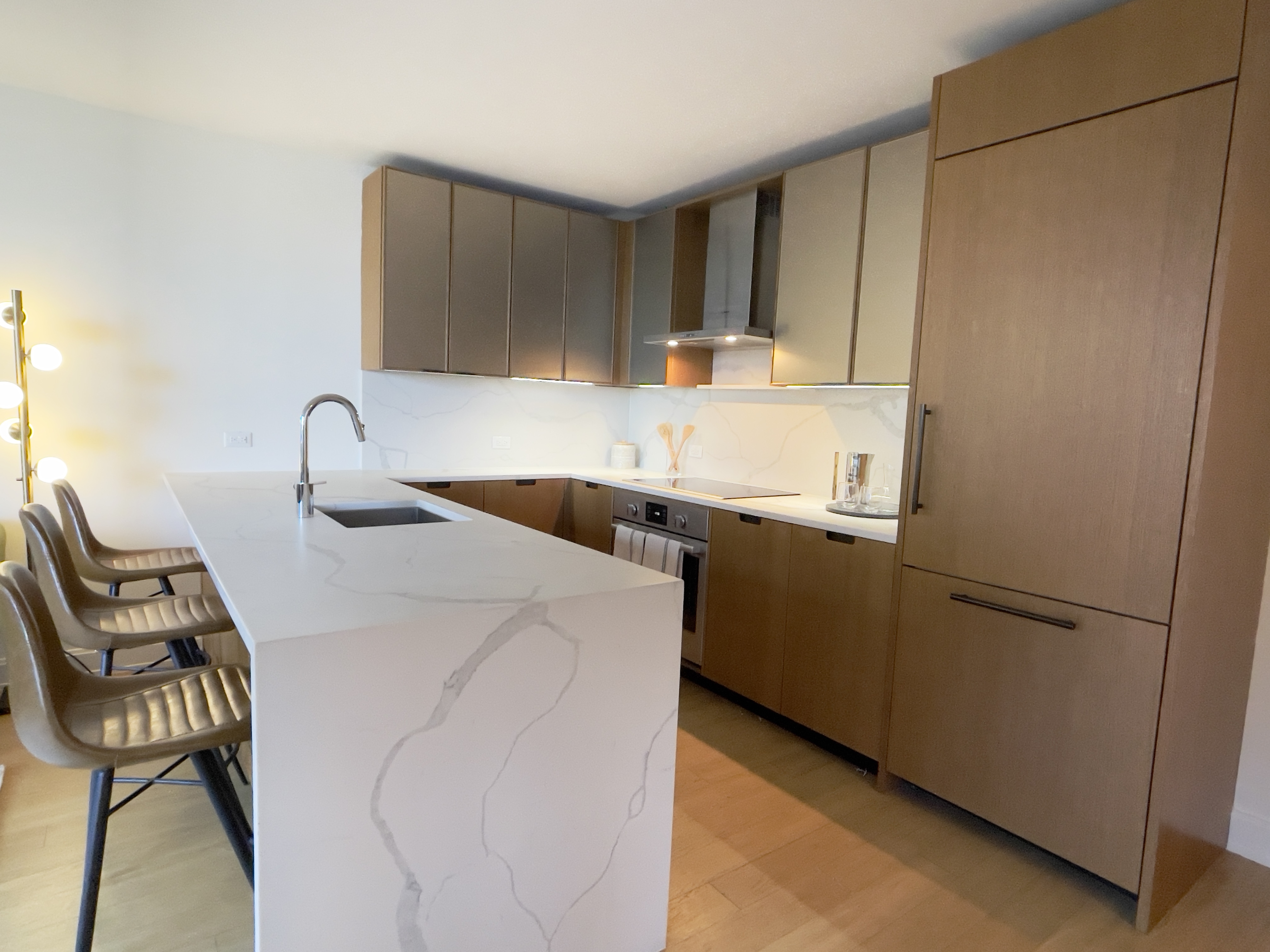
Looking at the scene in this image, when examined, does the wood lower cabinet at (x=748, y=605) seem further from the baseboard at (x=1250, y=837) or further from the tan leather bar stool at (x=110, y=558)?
the tan leather bar stool at (x=110, y=558)

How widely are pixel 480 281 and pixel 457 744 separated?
277cm

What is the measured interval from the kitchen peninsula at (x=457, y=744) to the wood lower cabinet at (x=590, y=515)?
72.4 inches

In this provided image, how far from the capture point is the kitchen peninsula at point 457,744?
1.08 metres

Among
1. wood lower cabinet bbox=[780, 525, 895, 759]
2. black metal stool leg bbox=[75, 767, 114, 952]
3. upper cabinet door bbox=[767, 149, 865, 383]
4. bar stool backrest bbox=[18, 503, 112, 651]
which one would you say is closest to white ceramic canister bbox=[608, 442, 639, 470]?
upper cabinet door bbox=[767, 149, 865, 383]

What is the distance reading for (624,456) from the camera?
424cm

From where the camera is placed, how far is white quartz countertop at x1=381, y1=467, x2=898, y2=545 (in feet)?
7.97

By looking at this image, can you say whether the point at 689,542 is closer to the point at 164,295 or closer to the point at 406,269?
the point at 406,269

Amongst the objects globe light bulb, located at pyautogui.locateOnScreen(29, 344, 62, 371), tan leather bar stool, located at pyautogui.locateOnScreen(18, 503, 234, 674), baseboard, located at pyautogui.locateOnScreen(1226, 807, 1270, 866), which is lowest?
baseboard, located at pyautogui.locateOnScreen(1226, 807, 1270, 866)

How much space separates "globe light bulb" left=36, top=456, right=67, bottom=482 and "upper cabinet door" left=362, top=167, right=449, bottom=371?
4.20ft

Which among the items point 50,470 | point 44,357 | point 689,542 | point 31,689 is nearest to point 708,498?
point 689,542

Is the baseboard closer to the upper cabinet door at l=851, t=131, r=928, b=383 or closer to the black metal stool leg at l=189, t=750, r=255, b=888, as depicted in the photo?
the upper cabinet door at l=851, t=131, r=928, b=383

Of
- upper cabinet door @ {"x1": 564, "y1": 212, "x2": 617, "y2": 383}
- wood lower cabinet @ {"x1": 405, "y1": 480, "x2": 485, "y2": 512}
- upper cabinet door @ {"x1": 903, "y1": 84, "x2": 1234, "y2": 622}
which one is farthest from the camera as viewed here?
upper cabinet door @ {"x1": 564, "y1": 212, "x2": 617, "y2": 383}

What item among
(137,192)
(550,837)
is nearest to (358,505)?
(550,837)

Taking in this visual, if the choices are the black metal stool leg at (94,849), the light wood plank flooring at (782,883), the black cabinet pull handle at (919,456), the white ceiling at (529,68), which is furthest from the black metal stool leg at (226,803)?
the white ceiling at (529,68)
